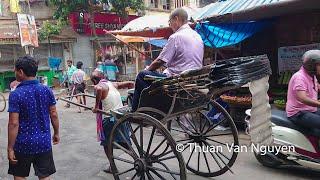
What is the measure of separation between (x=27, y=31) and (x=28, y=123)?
1646cm

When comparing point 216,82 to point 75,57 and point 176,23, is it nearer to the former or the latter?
point 176,23

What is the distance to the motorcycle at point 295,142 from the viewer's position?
5.25m

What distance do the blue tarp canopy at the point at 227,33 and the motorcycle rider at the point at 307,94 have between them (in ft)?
11.6

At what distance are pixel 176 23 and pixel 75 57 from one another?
18.9m

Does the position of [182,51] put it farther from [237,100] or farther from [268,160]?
[237,100]

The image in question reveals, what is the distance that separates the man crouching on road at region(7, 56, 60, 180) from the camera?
4047 mm

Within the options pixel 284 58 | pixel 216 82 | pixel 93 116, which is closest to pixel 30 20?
pixel 93 116

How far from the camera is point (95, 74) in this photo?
232 inches

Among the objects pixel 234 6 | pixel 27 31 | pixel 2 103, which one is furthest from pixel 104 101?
pixel 27 31

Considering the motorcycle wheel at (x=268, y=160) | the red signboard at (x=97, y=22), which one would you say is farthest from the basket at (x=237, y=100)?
the red signboard at (x=97, y=22)

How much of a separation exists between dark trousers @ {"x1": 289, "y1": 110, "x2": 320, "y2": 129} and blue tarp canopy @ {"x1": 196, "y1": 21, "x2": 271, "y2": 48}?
3696mm

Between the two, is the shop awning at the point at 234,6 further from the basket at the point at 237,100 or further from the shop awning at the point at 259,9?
the basket at the point at 237,100

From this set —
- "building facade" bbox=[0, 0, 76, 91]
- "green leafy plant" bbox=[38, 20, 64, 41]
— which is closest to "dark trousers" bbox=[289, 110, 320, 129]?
"building facade" bbox=[0, 0, 76, 91]

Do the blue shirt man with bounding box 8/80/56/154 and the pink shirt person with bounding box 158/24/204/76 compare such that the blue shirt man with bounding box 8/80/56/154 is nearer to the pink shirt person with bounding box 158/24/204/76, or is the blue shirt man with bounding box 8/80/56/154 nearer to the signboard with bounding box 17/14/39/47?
the pink shirt person with bounding box 158/24/204/76
